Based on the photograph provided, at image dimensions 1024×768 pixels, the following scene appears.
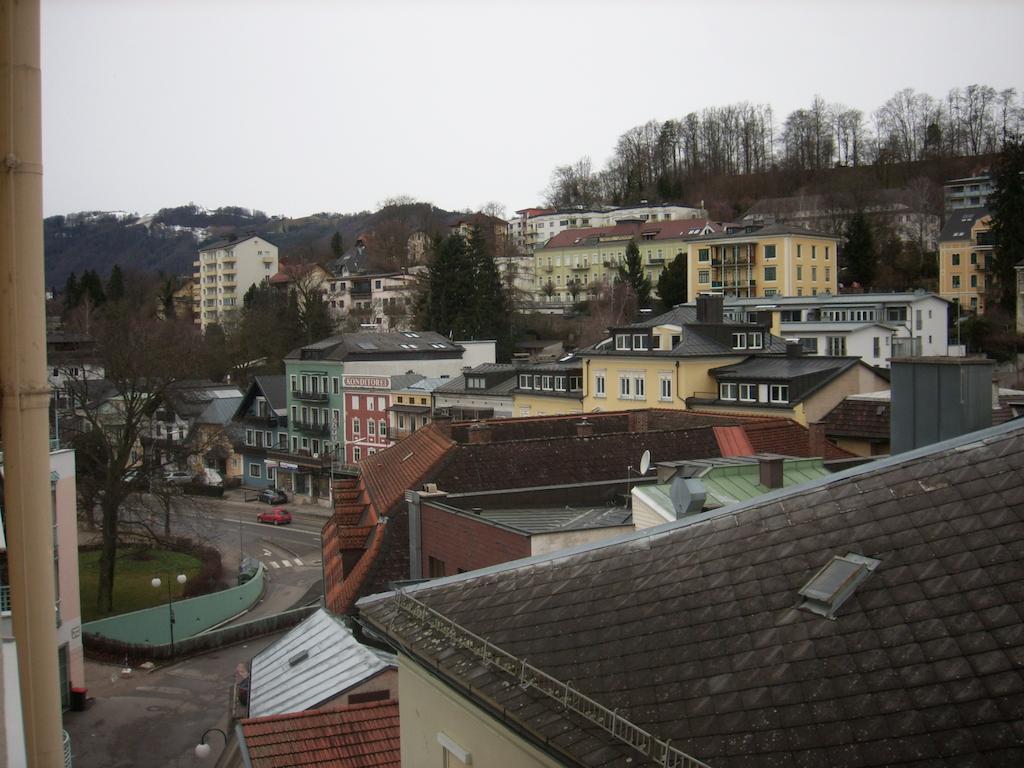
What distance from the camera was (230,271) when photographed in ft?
344

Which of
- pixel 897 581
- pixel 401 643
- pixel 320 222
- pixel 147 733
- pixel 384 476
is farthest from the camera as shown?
pixel 320 222

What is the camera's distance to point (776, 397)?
108 ft

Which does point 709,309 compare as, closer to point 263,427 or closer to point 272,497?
point 272,497

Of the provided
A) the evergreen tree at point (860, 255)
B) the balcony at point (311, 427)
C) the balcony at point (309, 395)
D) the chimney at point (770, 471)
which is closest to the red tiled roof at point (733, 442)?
the chimney at point (770, 471)

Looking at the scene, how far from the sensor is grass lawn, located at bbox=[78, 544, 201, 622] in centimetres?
3200

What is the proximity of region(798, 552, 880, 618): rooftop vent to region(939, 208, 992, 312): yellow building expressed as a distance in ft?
190

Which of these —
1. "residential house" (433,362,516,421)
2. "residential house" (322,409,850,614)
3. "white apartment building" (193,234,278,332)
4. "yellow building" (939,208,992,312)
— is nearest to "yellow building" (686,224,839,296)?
"yellow building" (939,208,992,312)

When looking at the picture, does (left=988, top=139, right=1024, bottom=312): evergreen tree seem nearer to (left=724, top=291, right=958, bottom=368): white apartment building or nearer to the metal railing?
(left=724, top=291, right=958, bottom=368): white apartment building

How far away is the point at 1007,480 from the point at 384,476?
59.0 ft


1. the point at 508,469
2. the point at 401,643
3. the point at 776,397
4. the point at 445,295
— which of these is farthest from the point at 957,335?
the point at 401,643

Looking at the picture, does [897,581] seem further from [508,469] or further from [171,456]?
[171,456]

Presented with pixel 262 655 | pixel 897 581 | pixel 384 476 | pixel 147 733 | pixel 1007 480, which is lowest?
pixel 147 733

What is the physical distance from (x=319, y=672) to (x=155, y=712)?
924 centimetres

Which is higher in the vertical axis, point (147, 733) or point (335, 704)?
point (335, 704)
